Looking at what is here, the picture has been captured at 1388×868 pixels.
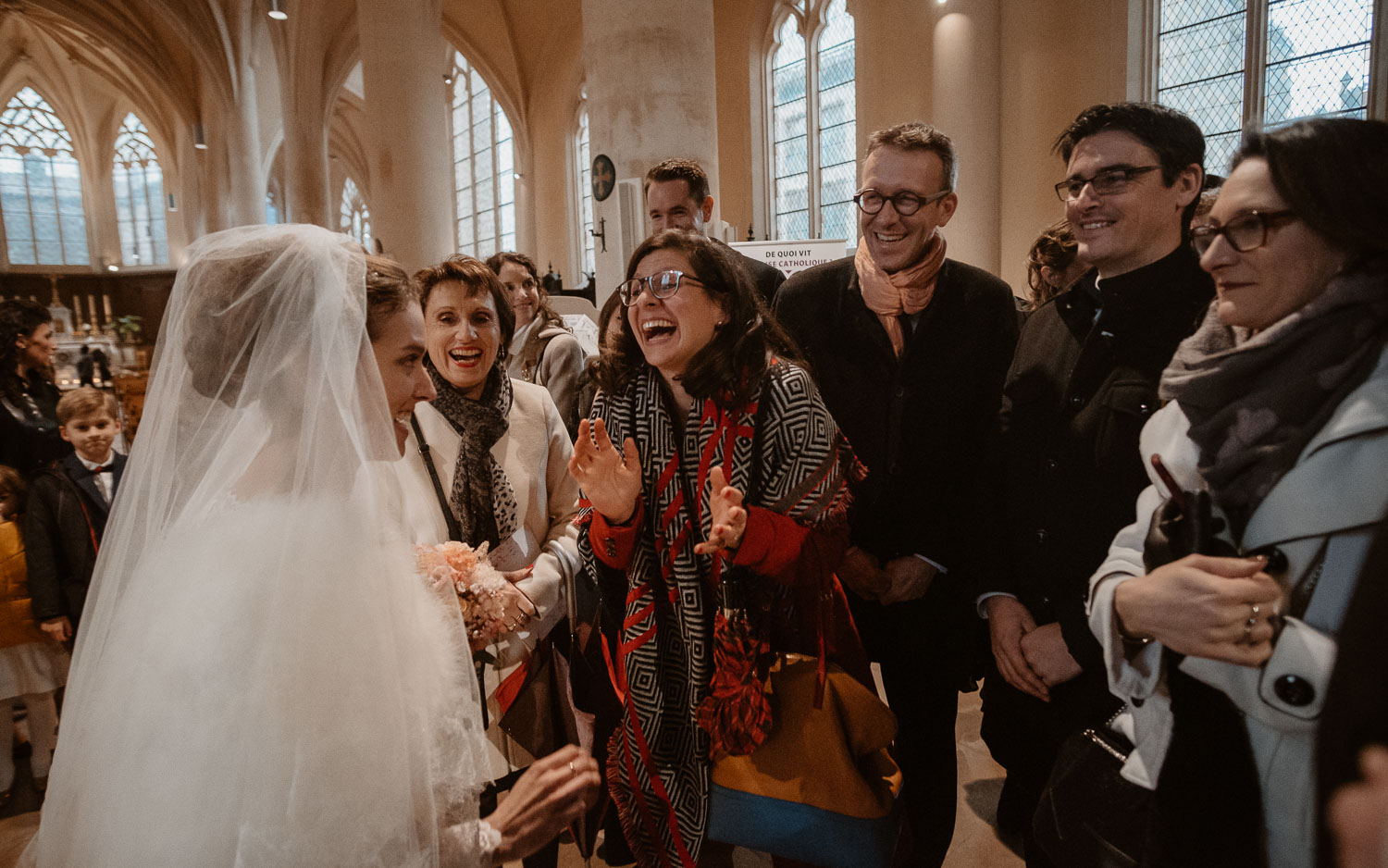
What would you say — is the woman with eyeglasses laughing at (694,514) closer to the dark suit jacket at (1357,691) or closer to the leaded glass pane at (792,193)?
the dark suit jacket at (1357,691)

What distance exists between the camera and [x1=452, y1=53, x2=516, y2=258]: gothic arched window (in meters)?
17.9

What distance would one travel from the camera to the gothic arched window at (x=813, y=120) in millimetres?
11773

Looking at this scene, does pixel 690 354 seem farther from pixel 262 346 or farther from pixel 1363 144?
pixel 1363 144

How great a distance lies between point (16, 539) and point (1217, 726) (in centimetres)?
410

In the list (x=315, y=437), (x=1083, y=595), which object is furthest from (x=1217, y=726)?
(x=315, y=437)

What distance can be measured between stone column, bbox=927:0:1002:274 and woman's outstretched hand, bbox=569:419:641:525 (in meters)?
7.22

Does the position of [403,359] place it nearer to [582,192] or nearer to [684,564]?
[684,564]

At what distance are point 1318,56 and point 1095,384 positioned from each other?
830cm

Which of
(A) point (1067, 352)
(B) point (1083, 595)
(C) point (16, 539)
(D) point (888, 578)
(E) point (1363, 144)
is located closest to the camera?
(E) point (1363, 144)

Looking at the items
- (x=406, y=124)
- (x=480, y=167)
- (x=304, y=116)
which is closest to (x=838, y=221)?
(x=406, y=124)

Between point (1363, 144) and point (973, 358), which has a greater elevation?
point (1363, 144)

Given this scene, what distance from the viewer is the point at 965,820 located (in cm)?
261

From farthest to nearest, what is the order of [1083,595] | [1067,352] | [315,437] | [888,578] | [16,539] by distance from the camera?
[16,539]
[888,578]
[1067,352]
[1083,595]
[315,437]

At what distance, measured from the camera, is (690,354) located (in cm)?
176
